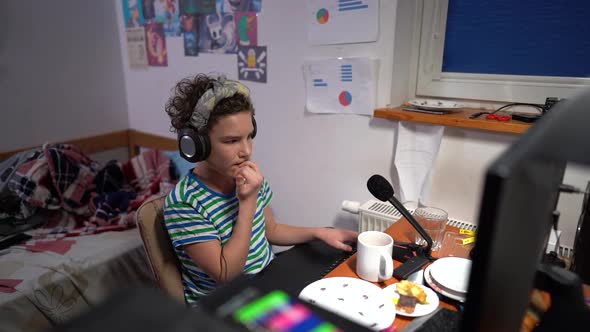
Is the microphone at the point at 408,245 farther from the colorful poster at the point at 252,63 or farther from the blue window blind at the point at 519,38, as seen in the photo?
the colorful poster at the point at 252,63

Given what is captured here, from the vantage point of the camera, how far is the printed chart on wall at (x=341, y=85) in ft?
4.42

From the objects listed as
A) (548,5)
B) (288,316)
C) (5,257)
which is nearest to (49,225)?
(5,257)

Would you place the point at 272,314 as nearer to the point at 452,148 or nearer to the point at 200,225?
the point at 200,225

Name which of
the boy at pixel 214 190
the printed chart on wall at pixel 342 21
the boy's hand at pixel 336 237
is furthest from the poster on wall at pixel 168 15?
the boy's hand at pixel 336 237

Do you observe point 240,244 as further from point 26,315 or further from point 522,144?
point 26,315

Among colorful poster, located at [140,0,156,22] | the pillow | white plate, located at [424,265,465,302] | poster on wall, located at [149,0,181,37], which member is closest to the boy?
white plate, located at [424,265,465,302]

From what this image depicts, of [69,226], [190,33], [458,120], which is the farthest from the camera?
[190,33]

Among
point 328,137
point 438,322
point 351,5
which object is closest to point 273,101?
point 328,137

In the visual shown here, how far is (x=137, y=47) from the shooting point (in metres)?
2.26

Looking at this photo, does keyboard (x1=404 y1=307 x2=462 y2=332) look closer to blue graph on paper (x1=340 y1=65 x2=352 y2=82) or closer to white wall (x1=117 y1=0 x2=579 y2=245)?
white wall (x1=117 y1=0 x2=579 y2=245)

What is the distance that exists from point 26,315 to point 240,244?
2.93ft

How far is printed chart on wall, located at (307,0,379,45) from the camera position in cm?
129

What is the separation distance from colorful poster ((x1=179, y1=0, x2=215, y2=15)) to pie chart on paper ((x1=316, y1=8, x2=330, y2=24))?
0.62 m

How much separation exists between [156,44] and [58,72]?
0.63 meters
